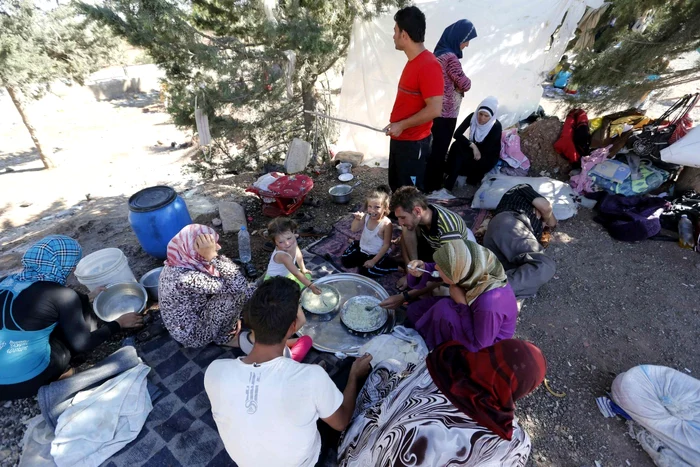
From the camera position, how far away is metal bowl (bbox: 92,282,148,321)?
3285 millimetres

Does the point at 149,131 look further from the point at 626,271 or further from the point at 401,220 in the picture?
the point at 626,271

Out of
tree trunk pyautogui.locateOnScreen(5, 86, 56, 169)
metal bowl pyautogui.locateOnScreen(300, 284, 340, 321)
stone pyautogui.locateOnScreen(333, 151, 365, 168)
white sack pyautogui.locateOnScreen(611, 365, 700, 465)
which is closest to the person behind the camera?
white sack pyautogui.locateOnScreen(611, 365, 700, 465)

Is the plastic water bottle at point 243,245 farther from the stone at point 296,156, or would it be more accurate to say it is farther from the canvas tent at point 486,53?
the canvas tent at point 486,53

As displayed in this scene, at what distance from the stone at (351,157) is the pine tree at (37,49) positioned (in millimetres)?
5202

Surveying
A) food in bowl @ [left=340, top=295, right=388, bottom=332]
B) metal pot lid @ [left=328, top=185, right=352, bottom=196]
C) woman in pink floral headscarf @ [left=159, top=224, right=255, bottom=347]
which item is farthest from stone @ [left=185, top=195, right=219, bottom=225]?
food in bowl @ [left=340, top=295, right=388, bottom=332]

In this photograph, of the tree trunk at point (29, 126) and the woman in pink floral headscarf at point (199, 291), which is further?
the tree trunk at point (29, 126)

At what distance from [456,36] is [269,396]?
489cm

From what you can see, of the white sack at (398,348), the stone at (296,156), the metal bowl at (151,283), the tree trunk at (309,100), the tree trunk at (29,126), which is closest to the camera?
the white sack at (398,348)

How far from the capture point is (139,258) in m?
4.31

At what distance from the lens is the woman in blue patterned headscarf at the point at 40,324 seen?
237cm

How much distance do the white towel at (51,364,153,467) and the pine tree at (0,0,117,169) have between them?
7.15m

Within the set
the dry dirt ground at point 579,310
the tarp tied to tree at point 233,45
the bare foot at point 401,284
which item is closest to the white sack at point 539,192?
the dry dirt ground at point 579,310

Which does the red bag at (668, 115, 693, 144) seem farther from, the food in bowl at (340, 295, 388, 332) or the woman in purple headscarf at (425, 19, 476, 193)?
the food in bowl at (340, 295, 388, 332)

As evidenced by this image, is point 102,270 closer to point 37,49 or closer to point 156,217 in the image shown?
point 156,217
